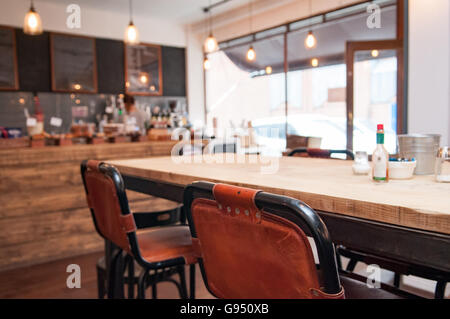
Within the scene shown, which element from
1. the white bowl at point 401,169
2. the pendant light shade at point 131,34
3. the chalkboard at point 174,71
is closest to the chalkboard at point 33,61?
the chalkboard at point 174,71

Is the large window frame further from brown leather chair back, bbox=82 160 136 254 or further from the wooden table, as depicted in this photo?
brown leather chair back, bbox=82 160 136 254

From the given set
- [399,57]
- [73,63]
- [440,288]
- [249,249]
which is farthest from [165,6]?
[249,249]

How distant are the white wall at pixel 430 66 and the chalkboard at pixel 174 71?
158 inches

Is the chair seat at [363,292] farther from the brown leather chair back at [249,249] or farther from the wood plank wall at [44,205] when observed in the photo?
the wood plank wall at [44,205]

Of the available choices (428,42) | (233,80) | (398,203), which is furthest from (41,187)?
(233,80)

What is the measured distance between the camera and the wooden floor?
2.69m

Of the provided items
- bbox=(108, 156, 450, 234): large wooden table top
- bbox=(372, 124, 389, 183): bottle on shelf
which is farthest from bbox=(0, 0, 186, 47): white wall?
bbox=(372, 124, 389, 183): bottle on shelf

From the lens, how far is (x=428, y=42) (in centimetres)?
348

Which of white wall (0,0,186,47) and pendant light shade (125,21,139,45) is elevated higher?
white wall (0,0,186,47)

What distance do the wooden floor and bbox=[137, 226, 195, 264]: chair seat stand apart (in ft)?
3.12

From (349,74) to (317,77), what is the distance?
1.51 metres

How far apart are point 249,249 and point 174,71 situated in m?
6.20

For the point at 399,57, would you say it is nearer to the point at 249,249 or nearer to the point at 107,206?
the point at 107,206
